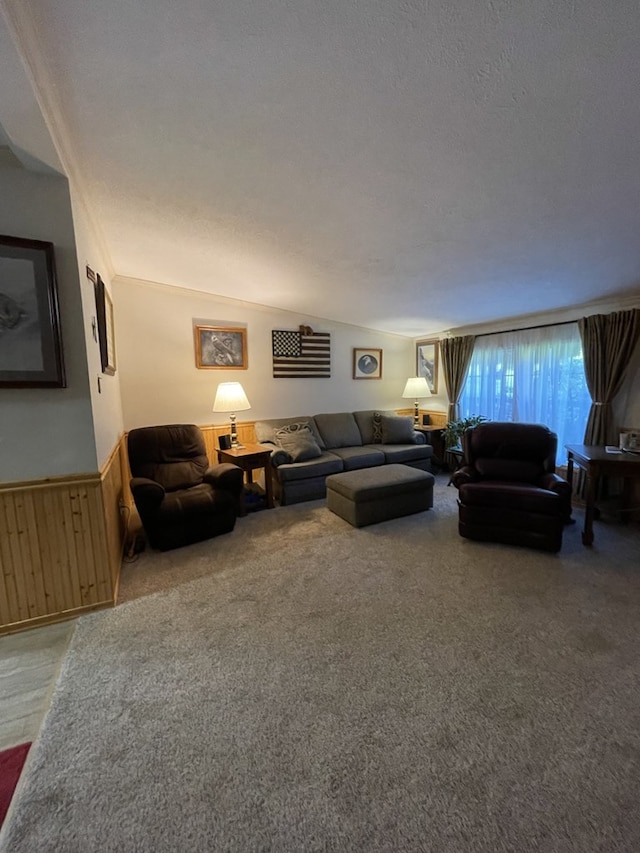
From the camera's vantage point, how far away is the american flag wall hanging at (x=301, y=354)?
4773mm

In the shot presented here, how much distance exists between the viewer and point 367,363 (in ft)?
18.2

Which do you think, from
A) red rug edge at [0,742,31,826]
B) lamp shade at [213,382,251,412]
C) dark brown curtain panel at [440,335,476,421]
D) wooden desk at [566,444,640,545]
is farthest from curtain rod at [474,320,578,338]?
red rug edge at [0,742,31,826]

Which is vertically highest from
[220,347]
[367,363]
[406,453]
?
[220,347]

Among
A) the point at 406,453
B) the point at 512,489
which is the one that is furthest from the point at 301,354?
the point at 512,489

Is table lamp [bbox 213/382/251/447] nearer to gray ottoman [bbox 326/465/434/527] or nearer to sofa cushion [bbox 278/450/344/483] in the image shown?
sofa cushion [bbox 278/450/344/483]

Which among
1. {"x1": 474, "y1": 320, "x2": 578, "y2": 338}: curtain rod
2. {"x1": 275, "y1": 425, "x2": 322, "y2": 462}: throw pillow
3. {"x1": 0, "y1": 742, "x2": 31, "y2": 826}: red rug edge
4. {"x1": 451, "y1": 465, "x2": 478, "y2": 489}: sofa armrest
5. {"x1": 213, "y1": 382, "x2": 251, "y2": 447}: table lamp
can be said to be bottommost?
{"x1": 0, "y1": 742, "x2": 31, "y2": 826}: red rug edge

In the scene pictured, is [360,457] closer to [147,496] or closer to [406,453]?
[406,453]

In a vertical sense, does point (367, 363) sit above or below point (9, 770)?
above

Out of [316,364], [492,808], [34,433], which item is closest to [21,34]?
[34,433]

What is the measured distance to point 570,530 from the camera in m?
3.19

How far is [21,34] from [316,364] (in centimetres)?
403

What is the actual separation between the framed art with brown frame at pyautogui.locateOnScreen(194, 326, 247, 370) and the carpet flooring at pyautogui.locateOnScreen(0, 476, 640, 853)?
8.45ft

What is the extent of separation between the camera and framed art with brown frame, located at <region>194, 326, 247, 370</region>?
4246mm

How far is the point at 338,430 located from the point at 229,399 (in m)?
1.71
